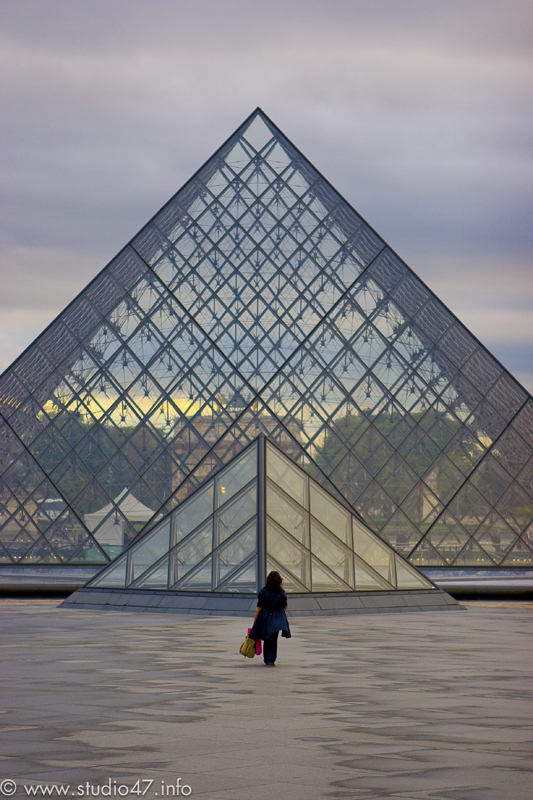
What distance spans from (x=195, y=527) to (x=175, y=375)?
33.5 feet

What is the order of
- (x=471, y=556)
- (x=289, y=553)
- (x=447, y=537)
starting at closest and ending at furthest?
1. (x=289, y=553)
2. (x=471, y=556)
3. (x=447, y=537)

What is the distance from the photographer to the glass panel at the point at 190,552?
60.0 ft

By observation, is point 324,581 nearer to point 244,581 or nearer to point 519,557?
point 244,581

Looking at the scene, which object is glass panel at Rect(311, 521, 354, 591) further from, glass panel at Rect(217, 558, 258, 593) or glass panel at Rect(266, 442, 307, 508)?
glass panel at Rect(217, 558, 258, 593)

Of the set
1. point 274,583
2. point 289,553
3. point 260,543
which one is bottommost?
point 274,583

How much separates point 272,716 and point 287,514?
35.7ft

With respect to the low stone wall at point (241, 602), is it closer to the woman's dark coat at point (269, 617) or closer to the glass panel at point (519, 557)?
the woman's dark coat at point (269, 617)

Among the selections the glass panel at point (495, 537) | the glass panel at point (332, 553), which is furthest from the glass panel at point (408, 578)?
the glass panel at point (495, 537)

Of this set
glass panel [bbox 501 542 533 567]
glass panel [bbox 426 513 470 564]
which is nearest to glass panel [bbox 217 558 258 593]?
glass panel [bbox 426 513 470 564]

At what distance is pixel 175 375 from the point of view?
28.3 meters

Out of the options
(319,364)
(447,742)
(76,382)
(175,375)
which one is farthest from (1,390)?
(447,742)

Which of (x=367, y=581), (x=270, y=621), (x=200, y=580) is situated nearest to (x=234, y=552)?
(x=200, y=580)

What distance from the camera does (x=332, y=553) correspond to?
18203 mm

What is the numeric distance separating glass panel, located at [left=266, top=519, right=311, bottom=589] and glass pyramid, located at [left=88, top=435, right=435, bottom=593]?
0.05 feet
